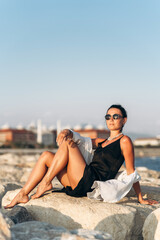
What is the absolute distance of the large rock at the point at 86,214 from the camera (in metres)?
2.94

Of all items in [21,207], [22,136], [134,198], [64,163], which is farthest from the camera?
[22,136]

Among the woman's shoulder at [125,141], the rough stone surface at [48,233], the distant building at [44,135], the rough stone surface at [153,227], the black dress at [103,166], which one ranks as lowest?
the distant building at [44,135]

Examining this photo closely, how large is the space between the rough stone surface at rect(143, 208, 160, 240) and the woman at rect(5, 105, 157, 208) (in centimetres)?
65

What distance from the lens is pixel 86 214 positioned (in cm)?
301

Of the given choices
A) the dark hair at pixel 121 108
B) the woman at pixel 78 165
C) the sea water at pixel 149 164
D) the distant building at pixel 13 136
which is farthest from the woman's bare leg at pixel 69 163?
the distant building at pixel 13 136

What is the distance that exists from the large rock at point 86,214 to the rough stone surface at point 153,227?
0.16m

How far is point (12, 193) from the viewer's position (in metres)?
4.06

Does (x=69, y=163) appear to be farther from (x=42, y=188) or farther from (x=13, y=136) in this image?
(x=13, y=136)

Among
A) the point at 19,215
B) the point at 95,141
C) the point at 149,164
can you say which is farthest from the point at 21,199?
the point at 149,164

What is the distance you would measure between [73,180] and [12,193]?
42.3 inches

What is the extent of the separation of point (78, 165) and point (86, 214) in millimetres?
576

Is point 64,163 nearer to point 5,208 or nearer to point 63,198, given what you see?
point 63,198

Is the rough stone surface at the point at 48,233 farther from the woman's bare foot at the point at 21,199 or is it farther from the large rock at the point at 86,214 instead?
the woman's bare foot at the point at 21,199

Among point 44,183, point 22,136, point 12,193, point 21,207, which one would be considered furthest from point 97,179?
point 22,136
